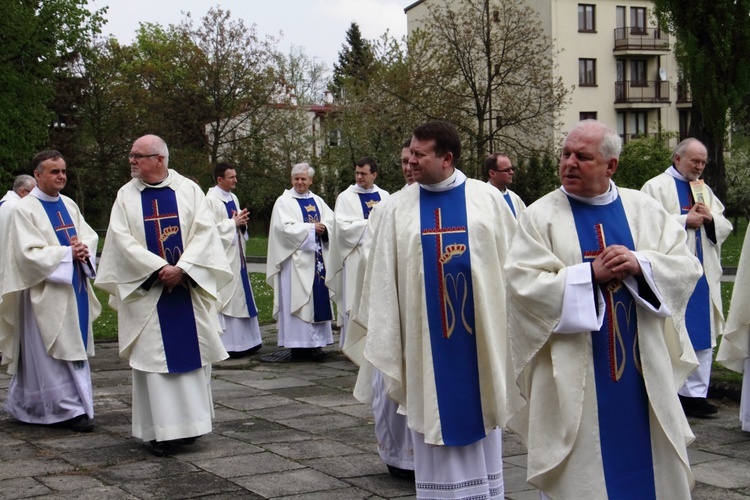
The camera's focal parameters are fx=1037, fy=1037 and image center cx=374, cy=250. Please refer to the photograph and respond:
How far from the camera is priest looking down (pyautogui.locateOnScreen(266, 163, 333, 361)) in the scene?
11859 millimetres

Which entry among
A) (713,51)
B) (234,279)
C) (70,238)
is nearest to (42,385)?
(70,238)

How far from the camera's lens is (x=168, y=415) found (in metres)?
6.98

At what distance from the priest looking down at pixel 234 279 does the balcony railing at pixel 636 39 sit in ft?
133

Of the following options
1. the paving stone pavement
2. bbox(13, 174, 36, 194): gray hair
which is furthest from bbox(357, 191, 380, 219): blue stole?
bbox(13, 174, 36, 194): gray hair

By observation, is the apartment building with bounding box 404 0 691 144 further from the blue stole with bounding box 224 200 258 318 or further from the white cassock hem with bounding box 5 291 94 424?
the white cassock hem with bounding box 5 291 94 424

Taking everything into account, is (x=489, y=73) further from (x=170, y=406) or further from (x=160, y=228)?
(x=170, y=406)

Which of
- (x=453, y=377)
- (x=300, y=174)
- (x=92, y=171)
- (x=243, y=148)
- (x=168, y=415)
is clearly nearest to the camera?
(x=453, y=377)

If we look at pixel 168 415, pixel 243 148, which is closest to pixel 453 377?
pixel 168 415

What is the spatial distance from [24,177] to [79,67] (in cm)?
3532

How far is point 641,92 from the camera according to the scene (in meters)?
50.9

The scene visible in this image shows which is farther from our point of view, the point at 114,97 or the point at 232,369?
the point at 114,97

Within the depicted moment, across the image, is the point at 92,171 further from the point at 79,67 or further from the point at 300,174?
the point at 300,174

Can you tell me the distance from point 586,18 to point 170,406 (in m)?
45.3

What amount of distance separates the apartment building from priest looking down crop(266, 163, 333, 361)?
37.4 m
